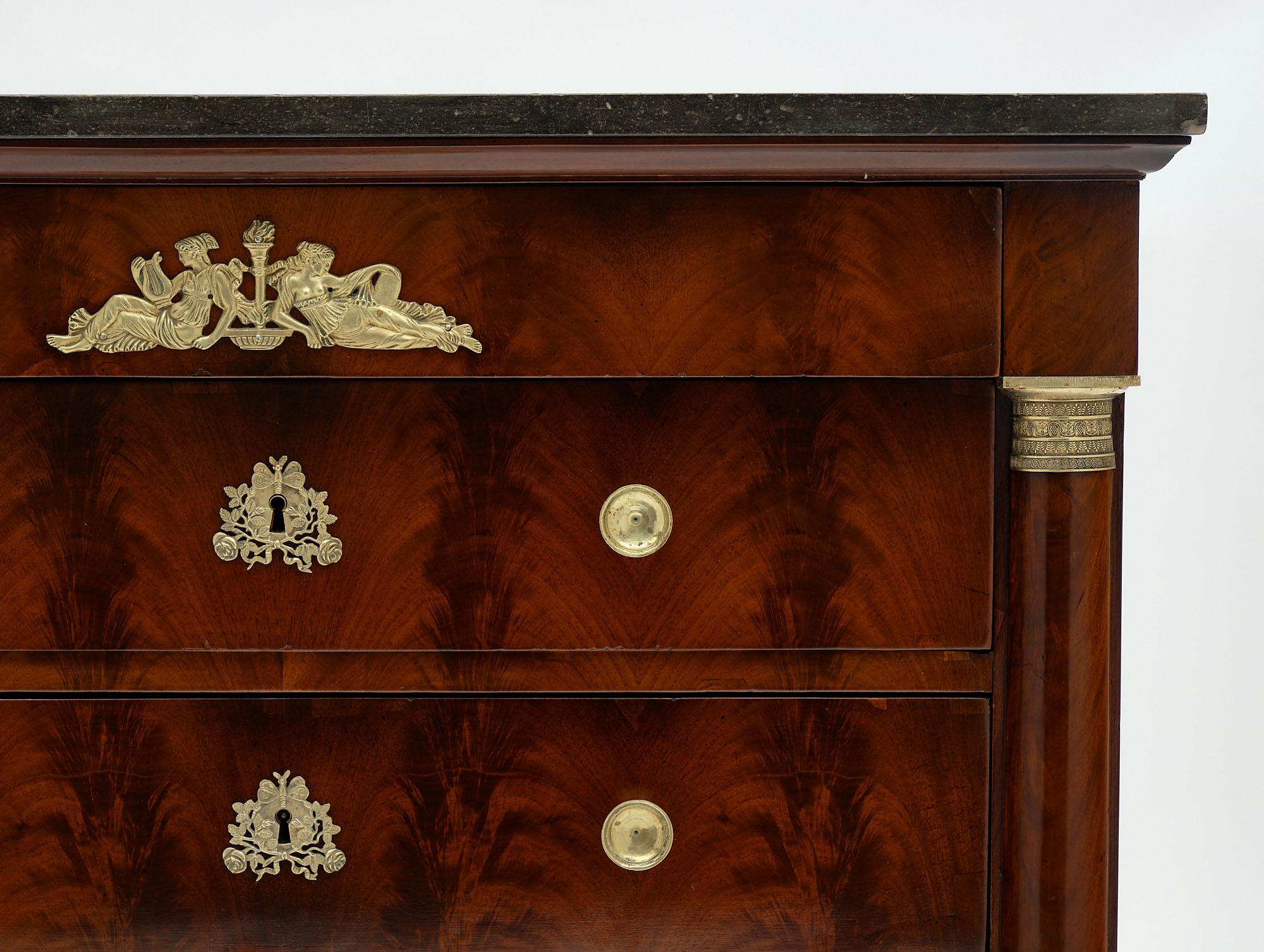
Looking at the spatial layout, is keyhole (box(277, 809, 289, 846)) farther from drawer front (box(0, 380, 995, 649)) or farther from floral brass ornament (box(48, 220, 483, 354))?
floral brass ornament (box(48, 220, 483, 354))

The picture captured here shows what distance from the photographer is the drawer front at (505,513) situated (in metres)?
0.79

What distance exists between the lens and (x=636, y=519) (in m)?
0.80

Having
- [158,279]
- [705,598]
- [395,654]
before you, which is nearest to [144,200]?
[158,279]

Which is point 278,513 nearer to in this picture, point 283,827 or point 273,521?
point 273,521

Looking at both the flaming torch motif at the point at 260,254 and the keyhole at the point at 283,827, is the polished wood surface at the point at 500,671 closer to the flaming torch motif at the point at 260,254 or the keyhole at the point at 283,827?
the keyhole at the point at 283,827

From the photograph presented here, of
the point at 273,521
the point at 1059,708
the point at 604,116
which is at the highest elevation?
the point at 604,116

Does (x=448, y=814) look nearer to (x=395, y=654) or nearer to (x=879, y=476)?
(x=395, y=654)

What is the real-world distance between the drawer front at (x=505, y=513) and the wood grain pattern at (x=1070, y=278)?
0.17 ft

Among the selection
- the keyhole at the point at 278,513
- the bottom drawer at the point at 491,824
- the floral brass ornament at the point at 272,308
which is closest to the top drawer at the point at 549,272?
the floral brass ornament at the point at 272,308

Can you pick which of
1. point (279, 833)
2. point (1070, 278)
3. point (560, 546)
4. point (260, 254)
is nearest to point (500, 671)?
point (560, 546)

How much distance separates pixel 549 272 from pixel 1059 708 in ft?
1.49

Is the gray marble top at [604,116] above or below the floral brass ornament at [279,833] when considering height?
above

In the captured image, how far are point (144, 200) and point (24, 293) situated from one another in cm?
10

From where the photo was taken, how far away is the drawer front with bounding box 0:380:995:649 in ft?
2.61
